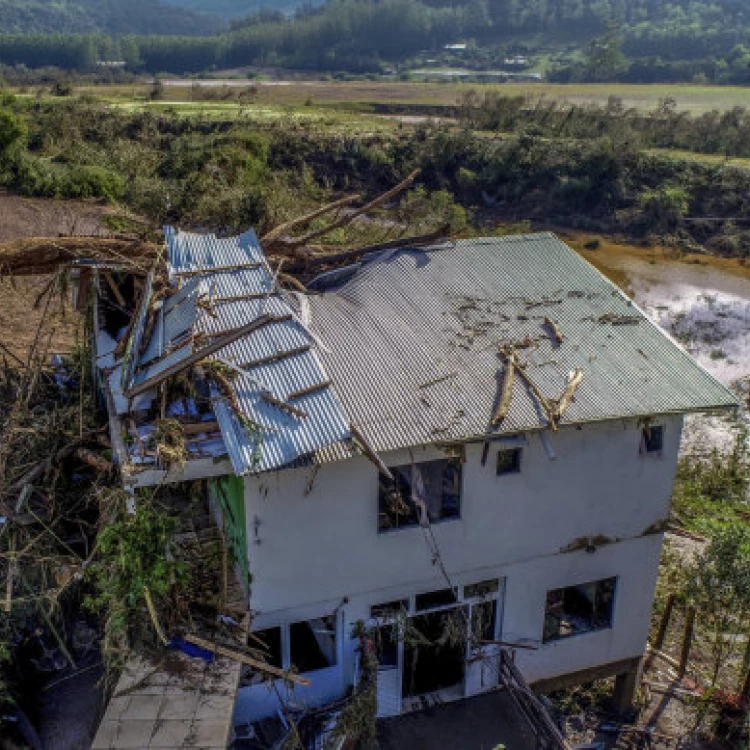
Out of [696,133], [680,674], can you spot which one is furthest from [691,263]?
[680,674]

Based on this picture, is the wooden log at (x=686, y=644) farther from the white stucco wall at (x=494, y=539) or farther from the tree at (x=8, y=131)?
the tree at (x=8, y=131)

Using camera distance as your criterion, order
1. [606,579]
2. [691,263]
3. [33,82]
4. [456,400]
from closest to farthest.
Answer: [456,400], [606,579], [691,263], [33,82]

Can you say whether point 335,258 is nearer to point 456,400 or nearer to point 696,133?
point 456,400

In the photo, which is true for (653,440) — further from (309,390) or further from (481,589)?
(309,390)

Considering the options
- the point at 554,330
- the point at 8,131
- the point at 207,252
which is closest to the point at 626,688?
the point at 554,330

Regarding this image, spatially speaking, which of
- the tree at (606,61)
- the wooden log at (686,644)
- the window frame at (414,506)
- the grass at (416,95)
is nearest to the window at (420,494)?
the window frame at (414,506)

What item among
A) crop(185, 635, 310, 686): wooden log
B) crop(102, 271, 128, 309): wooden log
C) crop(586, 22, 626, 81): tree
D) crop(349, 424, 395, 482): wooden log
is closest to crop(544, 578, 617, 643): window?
crop(185, 635, 310, 686): wooden log
